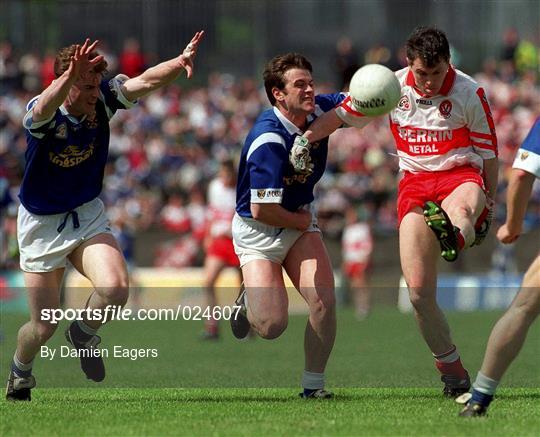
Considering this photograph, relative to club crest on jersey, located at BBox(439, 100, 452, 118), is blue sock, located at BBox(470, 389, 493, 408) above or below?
below

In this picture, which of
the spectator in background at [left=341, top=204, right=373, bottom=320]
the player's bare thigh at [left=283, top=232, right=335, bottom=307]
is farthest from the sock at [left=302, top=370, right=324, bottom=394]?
the spectator in background at [left=341, top=204, right=373, bottom=320]

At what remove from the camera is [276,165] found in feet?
28.4

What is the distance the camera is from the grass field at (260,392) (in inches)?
280

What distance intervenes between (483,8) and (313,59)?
4.70 meters

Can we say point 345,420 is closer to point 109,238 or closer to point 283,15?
point 109,238

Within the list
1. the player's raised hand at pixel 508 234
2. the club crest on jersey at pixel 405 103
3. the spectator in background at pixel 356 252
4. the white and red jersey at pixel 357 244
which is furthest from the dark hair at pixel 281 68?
the white and red jersey at pixel 357 244

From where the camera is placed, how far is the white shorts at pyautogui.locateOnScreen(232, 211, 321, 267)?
8.98 metres

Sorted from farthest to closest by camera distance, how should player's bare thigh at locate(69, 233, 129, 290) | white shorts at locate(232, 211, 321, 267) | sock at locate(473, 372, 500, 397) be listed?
white shorts at locate(232, 211, 321, 267) < player's bare thigh at locate(69, 233, 129, 290) < sock at locate(473, 372, 500, 397)

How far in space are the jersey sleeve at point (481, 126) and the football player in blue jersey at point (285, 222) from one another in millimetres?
1012

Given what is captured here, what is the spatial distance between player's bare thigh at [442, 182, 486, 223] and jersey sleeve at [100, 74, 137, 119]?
2409 mm

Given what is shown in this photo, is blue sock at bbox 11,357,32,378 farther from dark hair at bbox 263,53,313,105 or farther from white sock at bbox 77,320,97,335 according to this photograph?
dark hair at bbox 263,53,313,105

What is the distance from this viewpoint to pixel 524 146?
657 cm

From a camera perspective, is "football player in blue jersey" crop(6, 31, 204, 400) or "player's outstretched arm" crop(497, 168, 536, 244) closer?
"player's outstretched arm" crop(497, 168, 536, 244)

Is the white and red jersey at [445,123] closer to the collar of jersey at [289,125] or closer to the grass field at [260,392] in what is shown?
the collar of jersey at [289,125]
